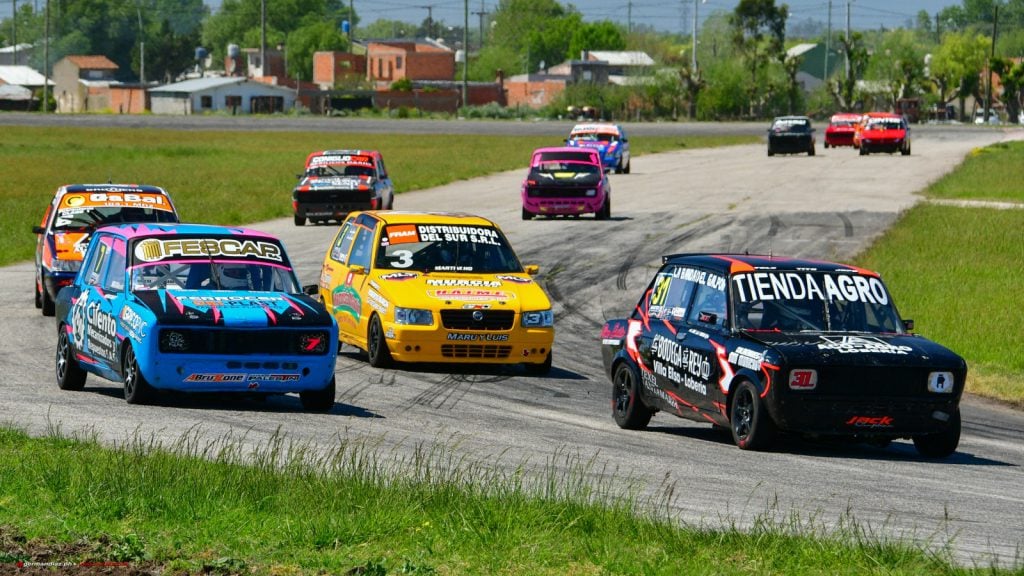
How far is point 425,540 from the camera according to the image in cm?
834

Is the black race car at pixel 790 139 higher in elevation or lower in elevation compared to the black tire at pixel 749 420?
higher

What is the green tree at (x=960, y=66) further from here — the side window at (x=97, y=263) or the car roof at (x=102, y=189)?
the side window at (x=97, y=263)

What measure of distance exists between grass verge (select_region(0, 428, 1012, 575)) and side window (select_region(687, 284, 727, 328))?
9.21ft

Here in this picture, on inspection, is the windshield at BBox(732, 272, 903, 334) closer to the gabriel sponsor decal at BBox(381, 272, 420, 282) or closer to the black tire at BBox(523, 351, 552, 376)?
the black tire at BBox(523, 351, 552, 376)

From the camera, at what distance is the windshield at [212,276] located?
14617 millimetres

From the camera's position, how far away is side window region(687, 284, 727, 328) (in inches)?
516

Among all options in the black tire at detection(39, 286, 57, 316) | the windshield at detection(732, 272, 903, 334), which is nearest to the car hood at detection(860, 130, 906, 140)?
the black tire at detection(39, 286, 57, 316)

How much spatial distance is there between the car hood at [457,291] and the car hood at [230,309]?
3.02m

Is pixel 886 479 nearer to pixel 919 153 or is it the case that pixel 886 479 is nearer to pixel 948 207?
pixel 948 207

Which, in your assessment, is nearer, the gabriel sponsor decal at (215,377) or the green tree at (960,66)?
the gabriel sponsor decal at (215,377)

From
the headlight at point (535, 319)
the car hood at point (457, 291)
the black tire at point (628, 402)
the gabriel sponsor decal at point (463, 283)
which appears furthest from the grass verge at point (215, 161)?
the black tire at point (628, 402)

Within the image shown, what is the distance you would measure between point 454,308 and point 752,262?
461 cm

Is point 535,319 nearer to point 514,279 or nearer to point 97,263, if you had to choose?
point 514,279

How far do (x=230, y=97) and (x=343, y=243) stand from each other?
460 ft
